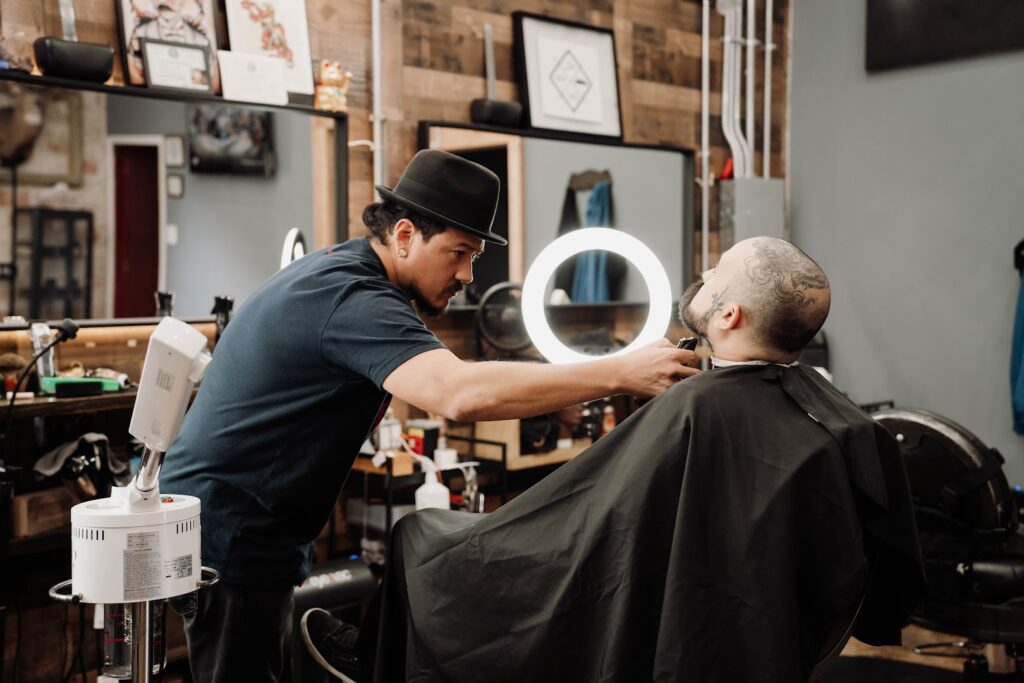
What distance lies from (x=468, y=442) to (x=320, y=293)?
2.03 metres

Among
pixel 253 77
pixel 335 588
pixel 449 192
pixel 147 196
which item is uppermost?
pixel 253 77

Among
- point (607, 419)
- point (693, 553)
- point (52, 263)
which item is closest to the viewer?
point (693, 553)

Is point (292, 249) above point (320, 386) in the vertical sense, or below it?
above

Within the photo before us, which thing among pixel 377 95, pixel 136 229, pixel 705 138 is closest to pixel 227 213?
pixel 136 229

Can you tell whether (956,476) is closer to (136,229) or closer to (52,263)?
(136,229)

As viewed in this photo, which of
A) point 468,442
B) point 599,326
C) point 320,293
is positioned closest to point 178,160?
point 468,442

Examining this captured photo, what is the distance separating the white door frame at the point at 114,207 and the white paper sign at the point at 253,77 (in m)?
0.29

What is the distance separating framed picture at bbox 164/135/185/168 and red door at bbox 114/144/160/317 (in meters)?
0.04

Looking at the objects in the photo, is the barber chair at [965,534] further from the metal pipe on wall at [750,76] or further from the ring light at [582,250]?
the metal pipe on wall at [750,76]

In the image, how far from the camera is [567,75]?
4172mm

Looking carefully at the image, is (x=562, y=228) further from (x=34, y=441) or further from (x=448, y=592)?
(x=448, y=592)

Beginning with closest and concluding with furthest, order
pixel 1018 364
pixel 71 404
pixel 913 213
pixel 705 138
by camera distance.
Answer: pixel 71 404
pixel 1018 364
pixel 913 213
pixel 705 138

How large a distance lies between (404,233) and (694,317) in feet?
1.84

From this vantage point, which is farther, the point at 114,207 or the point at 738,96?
the point at 738,96
